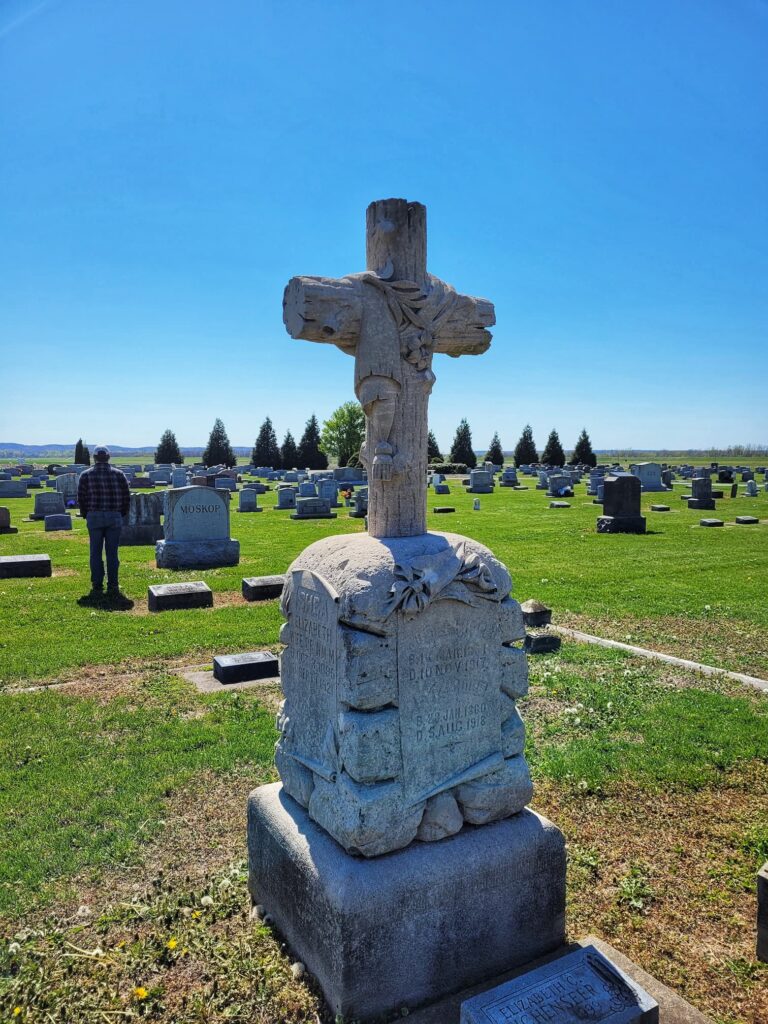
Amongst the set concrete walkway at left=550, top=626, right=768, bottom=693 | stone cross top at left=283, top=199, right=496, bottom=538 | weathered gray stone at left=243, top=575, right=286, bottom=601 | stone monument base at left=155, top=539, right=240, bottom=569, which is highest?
stone cross top at left=283, top=199, right=496, bottom=538

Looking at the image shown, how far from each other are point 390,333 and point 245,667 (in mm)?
4668

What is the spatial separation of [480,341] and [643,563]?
11368 mm

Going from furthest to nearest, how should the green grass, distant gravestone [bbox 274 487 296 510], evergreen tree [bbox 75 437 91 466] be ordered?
evergreen tree [bbox 75 437 91 466] → distant gravestone [bbox 274 487 296 510] → the green grass

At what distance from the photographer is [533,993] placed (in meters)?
2.56

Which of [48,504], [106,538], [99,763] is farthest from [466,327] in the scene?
[48,504]

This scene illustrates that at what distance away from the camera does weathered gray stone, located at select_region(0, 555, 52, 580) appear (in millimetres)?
12203

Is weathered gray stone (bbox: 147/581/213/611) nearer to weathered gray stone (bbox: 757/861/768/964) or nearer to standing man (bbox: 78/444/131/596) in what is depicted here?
standing man (bbox: 78/444/131/596)

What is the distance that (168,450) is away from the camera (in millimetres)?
58125

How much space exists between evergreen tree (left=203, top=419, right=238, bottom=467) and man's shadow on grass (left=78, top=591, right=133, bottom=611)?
156 feet

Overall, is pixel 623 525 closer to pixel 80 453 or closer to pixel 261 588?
pixel 261 588

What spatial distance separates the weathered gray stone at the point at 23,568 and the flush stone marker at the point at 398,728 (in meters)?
10.5

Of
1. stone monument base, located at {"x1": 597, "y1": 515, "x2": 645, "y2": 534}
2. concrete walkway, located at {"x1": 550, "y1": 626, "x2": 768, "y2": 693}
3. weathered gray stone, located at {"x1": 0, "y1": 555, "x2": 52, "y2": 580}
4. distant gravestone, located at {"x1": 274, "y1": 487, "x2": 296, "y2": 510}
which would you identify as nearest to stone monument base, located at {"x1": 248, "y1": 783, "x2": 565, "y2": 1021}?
concrete walkway, located at {"x1": 550, "y1": 626, "x2": 768, "y2": 693}

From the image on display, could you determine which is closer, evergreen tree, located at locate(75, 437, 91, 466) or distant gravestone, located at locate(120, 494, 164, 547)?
distant gravestone, located at locate(120, 494, 164, 547)

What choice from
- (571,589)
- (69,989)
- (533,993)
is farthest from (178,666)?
(571,589)
